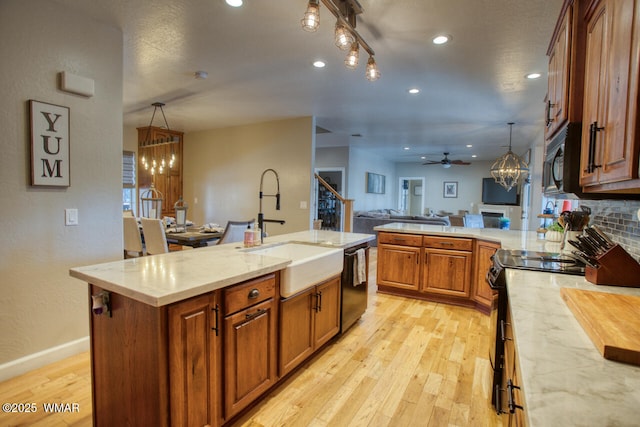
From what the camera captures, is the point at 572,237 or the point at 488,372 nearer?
the point at 488,372

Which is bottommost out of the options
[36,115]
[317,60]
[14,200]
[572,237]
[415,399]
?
[415,399]

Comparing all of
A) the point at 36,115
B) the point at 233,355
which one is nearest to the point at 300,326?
the point at 233,355

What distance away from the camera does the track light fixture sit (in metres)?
1.66

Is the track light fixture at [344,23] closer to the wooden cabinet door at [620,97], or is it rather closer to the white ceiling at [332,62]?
the white ceiling at [332,62]

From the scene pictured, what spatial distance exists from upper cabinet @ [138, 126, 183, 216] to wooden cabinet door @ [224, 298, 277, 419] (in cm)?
505

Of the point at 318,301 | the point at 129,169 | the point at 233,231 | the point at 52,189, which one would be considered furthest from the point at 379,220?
the point at 52,189

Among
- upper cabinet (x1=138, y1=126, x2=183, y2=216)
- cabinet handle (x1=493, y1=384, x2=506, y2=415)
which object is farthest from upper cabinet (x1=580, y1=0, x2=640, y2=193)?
upper cabinet (x1=138, y1=126, x2=183, y2=216)

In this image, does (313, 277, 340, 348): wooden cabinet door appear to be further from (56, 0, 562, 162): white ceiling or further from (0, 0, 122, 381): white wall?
(56, 0, 562, 162): white ceiling

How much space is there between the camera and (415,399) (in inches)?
81.9

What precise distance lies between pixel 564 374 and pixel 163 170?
22.5ft

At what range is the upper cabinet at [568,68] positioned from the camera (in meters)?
1.57

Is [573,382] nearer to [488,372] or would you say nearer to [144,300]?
[144,300]

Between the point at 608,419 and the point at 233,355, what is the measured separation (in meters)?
1.49

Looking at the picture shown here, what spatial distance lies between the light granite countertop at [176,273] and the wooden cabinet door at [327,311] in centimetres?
60
